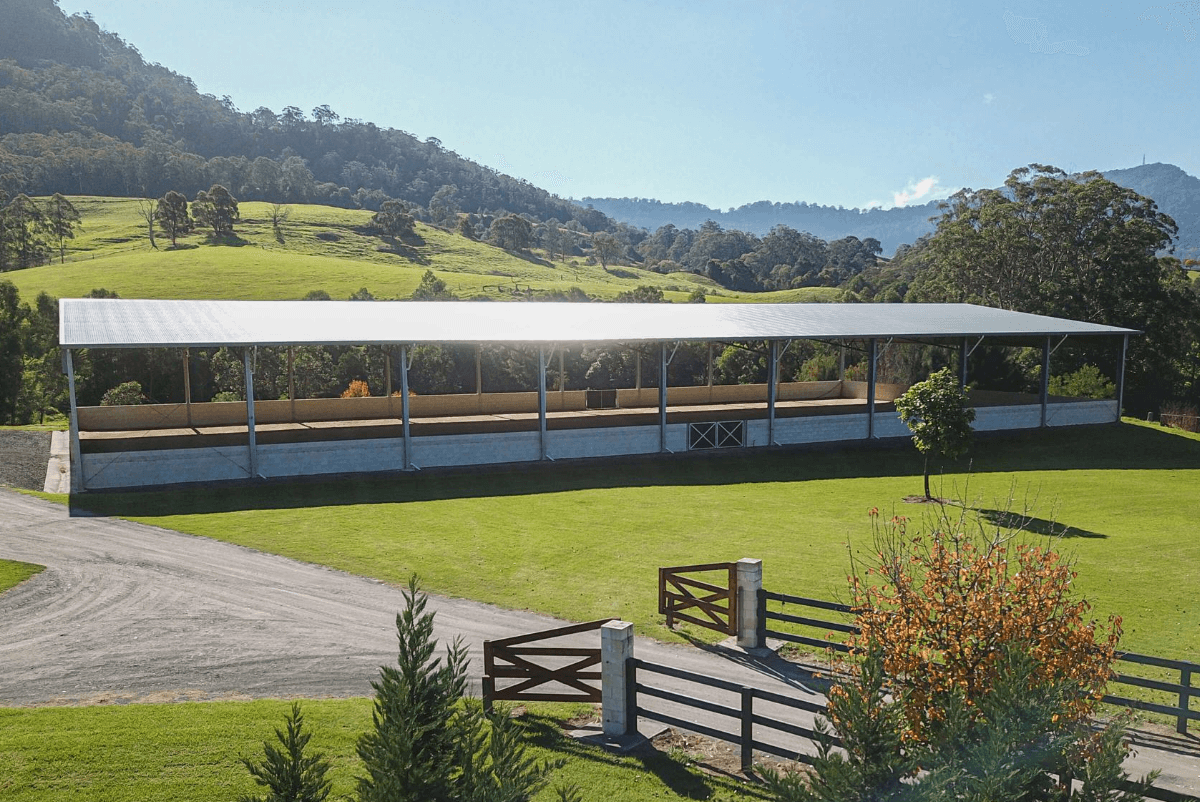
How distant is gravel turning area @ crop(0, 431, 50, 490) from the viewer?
2489 cm

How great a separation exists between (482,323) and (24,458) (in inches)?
626

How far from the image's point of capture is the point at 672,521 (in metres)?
21.0

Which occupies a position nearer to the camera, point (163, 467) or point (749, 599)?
point (749, 599)

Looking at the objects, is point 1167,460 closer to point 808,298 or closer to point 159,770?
point 159,770

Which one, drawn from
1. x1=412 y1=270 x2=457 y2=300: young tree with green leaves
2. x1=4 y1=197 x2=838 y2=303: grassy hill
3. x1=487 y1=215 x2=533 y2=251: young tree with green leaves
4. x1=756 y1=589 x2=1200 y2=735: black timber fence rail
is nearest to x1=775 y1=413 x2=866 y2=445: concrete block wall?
x1=756 y1=589 x2=1200 y2=735: black timber fence rail

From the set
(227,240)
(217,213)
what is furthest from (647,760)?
(217,213)

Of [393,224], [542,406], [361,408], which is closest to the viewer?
[542,406]

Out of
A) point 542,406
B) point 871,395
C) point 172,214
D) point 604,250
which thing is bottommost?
point 542,406

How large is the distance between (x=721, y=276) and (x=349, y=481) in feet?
425

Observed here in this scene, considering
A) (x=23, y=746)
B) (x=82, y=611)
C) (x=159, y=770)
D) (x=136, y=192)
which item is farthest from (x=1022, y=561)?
(x=136, y=192)

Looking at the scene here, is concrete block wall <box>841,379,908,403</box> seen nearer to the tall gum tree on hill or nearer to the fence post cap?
the tall gum tree on hill

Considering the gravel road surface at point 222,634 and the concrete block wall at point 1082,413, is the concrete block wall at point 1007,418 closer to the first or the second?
the concrete block wall at point 1082,413

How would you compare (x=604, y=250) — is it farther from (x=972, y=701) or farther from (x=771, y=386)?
(x=972, y=701)

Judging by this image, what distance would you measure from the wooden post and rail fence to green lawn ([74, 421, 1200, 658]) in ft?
3.56
